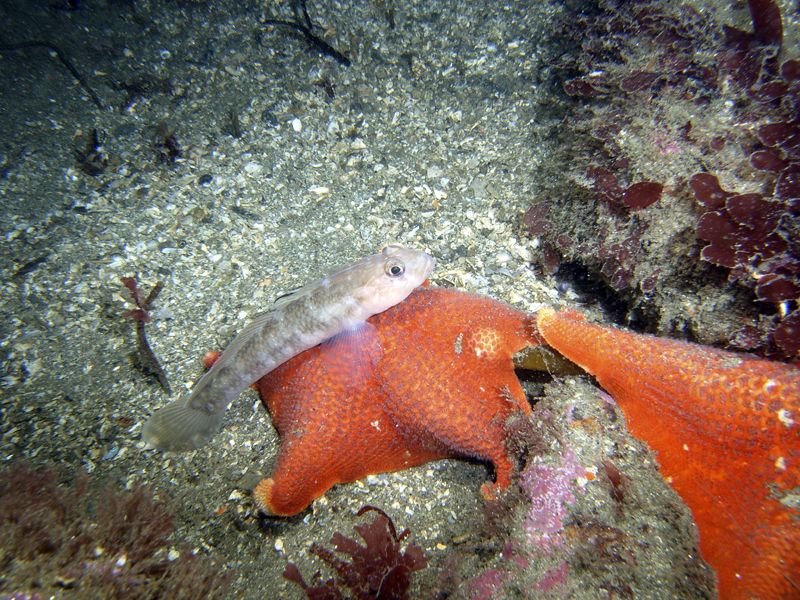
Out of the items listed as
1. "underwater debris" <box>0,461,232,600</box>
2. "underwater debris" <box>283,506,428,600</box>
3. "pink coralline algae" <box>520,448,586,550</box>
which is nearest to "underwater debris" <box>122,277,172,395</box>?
"underwater debris" <box>0,461,232,600</box>

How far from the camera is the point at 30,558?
1774 mm

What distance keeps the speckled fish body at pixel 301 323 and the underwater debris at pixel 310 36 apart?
3.78 meters

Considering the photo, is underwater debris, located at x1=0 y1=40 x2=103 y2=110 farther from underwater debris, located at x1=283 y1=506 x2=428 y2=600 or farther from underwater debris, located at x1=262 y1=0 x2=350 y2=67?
underwater debris, located at x1=283 y1=506 x2=428 y2=600

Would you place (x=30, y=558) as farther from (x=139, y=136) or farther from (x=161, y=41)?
(x=161, y=41)

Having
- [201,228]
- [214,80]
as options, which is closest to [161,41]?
[214,80]

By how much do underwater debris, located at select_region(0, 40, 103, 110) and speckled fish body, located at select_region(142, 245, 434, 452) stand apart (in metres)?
4.55

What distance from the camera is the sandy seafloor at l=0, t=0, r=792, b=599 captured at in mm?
2090

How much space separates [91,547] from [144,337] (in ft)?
6.18

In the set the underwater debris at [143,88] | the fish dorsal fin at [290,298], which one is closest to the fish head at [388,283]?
the fish dorsal fin at [290,298]

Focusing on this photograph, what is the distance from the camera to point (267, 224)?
406cm

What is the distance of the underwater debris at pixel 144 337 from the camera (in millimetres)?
3365

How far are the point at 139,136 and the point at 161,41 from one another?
168cm

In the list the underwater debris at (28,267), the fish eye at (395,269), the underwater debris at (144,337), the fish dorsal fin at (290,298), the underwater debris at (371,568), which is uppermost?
the underwater debris at (28,267)

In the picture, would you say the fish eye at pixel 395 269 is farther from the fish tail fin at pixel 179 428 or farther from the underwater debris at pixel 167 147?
the underwater debris at pixel 167 147
